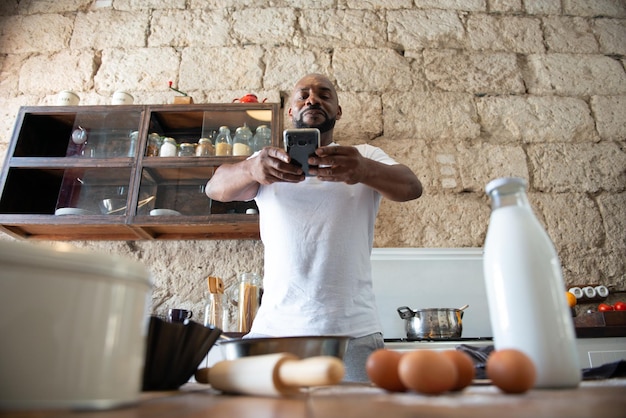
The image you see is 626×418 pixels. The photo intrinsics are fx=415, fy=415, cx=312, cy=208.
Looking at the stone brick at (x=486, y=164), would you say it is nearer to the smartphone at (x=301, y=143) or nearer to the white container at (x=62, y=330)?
the smartphone at (x=301, y=143)

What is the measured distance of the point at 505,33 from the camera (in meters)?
3.01

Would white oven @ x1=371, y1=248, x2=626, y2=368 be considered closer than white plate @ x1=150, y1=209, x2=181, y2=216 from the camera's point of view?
No

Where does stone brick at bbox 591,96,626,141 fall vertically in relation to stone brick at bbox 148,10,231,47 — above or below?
below

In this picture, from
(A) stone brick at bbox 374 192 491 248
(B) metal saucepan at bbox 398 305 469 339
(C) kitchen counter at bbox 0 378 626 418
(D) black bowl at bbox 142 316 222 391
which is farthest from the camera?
(A) stone brick at bbox 374 192 491 248

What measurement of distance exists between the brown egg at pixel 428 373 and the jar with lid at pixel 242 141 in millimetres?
1937

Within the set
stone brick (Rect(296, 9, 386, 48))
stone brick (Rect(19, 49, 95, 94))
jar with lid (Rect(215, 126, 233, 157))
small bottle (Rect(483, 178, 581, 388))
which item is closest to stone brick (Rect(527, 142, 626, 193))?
stone brick (Rect(296, 9, 386, 48))

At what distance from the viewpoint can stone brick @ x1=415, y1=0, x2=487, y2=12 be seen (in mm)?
3055

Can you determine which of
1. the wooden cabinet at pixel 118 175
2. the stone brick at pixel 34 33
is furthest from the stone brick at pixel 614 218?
the stone brick at pixel 34 33

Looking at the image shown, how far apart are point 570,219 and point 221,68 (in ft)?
7.95

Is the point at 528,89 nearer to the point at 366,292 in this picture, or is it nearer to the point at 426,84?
the point at 426,84

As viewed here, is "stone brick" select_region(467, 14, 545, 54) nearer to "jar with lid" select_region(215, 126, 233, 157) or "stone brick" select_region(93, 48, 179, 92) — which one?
"jar with lid" select_region(215, 126, 233, 157)

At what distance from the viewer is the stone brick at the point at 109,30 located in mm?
2916

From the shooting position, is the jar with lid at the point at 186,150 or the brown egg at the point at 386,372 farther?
the jar with lid at the point at 186,150

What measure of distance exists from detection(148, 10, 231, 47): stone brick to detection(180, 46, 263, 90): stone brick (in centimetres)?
8
